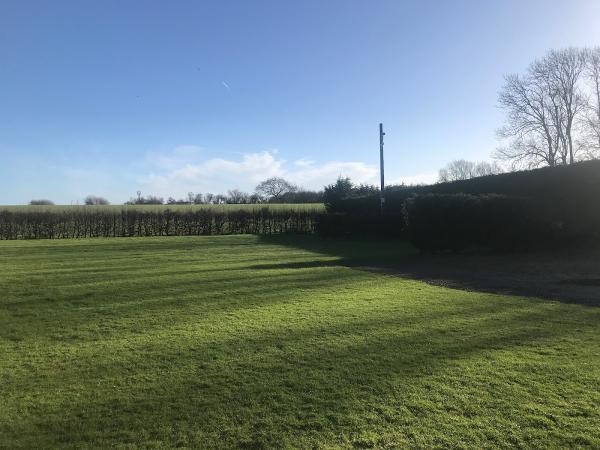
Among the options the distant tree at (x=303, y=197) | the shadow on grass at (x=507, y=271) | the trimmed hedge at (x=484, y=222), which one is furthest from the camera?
the distant tree at (x=303, y=197)

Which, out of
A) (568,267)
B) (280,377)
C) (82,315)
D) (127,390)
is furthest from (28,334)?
(568,267)

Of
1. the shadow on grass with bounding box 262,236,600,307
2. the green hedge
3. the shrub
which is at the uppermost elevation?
the green hedge

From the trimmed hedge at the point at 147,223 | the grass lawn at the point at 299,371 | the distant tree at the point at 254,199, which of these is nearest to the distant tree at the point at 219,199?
the distant tree at the point at 254,199

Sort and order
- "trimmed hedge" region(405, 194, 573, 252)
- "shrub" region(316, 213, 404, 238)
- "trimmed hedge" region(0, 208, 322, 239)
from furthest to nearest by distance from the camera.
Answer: "trimmed hedge" region(0, 208, 322, 239), "shrub" region(316, 213, 404, 238), "trimmed hedge" region(405, 194, 573, 252)

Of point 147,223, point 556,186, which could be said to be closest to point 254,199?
point 147,223

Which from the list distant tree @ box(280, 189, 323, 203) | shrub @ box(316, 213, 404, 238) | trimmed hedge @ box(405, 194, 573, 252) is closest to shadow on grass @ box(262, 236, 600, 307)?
trimmed hedge @ box(405, 194, 573, 252)

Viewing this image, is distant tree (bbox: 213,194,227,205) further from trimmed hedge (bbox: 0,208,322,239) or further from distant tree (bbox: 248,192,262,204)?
trimmed hedge (bbox: 0,208,322,239)

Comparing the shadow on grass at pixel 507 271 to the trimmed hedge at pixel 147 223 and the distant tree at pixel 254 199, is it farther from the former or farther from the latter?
the distant tree at pixel 254 199

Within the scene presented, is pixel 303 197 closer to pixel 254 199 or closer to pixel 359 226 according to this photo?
pixel 254 199

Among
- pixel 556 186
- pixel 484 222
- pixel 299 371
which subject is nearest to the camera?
pixel 299 371

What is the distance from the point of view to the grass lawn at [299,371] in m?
3.41

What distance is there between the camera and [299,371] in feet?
15.3

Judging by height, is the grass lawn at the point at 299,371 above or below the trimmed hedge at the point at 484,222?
below

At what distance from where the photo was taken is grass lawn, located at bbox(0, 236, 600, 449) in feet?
11.2
